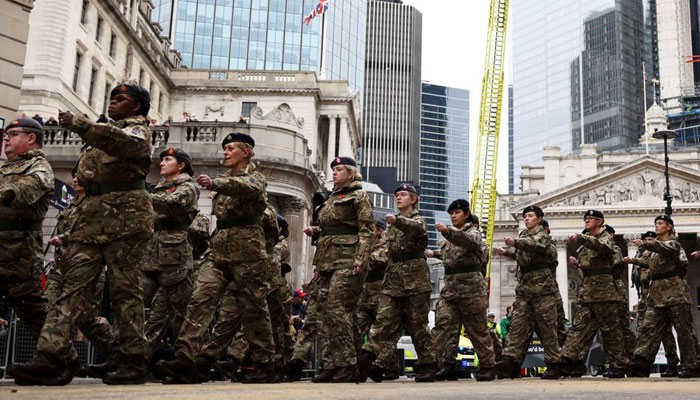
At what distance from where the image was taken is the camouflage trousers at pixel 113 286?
5.84m

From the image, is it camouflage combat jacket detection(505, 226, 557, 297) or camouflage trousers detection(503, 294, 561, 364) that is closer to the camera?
camouflage trousers detection(503, 294, 561, 364)

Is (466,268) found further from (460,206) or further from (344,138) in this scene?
(344,138)

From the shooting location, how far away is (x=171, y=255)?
8.43m

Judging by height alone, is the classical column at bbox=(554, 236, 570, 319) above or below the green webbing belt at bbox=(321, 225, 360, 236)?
above

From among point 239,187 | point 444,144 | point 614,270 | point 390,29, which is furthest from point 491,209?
point 444,144

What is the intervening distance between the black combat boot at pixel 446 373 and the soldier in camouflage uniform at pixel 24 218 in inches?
196

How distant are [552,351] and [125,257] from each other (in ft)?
21.2

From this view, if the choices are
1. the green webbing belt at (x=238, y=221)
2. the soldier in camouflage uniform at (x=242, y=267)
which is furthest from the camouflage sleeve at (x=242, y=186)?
the green webbing belt at (x=238, y=221)

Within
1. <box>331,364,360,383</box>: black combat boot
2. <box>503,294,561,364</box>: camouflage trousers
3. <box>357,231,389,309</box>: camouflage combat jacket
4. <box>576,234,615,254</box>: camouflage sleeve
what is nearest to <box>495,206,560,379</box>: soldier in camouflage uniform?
<box>503,294,561,364</box>: camouflage trousers

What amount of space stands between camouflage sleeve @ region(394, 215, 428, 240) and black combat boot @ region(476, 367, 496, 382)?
1.95m

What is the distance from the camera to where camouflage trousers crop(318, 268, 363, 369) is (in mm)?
7891

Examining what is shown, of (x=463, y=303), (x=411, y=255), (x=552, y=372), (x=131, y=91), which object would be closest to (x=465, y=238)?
(x=411, y=255)

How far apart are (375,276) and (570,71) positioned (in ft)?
454

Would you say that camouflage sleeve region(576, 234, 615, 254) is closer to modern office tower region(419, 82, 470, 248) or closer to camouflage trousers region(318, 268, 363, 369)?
camouflage trousers region(318, 268, 363, 369)
